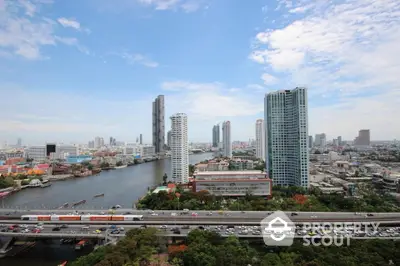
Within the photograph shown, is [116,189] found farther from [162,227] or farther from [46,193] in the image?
[162,227]

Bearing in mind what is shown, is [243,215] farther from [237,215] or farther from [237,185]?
[237,185]

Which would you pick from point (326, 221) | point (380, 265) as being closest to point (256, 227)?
point (326, 221)

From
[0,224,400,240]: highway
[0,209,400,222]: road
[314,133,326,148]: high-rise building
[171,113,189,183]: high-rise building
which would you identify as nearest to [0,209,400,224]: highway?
[0,209,400,222]: road

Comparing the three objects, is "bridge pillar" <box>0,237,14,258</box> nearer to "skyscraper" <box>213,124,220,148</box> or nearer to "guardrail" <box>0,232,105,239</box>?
"guardrail" <box>0,232,105,239</box>

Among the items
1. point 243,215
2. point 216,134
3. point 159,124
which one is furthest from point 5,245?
point 216,134

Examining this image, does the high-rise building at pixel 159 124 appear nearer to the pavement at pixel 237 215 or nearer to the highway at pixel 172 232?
the pavement at pixel 237 215

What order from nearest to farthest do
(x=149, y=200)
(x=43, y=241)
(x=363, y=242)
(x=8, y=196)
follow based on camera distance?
(x=363, y=242)
(x=43, y=241)
(x=149, y=200)
(x=8, y=196)

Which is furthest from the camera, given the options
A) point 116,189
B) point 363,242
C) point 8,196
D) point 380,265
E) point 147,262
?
point 116,189
